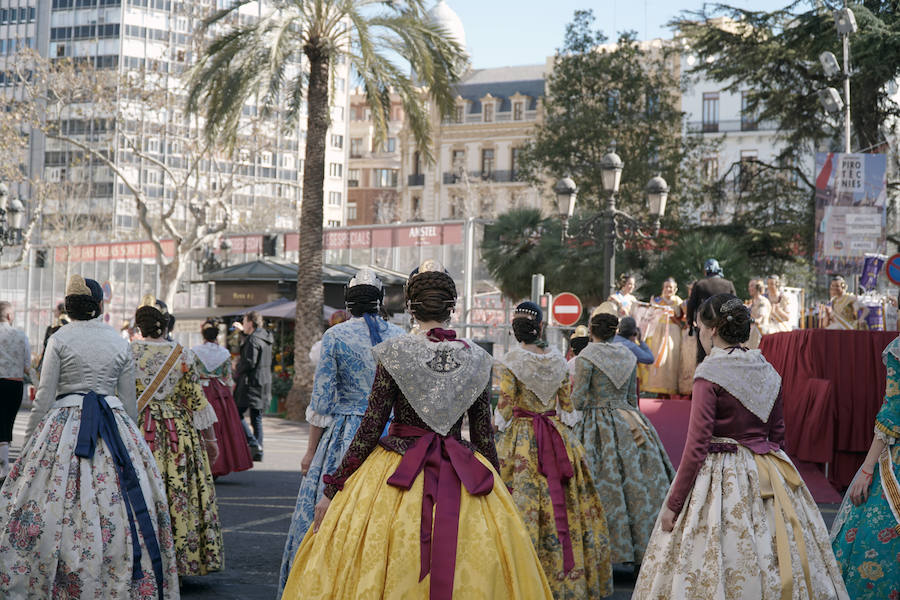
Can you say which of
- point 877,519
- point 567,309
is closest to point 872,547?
point 877,519

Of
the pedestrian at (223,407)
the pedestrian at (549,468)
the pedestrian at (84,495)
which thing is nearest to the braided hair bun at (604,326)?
the pedestrian at (549,468)

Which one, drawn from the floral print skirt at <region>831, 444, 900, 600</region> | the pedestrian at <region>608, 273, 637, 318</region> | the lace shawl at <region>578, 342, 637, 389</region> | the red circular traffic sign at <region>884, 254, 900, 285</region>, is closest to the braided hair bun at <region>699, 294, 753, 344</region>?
the floral print skirt at <region>831, 444, 900, 600</region>

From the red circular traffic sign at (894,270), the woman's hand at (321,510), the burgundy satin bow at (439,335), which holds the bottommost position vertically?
the woman's hand at (321,510)

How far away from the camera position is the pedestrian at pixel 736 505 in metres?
5.01

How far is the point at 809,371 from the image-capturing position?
1117 cm

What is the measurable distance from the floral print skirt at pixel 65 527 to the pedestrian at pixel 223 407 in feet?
19.1

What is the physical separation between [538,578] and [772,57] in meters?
25.2

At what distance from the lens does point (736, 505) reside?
5086mm

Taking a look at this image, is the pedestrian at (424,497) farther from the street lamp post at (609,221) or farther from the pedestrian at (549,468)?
the street lamp post at (609,221)

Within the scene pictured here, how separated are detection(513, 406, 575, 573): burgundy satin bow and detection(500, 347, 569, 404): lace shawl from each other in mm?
147

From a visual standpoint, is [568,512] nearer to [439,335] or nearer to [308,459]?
[308,459]

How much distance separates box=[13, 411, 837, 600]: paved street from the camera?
7.45 meters

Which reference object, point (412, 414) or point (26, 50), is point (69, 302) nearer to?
point (412, 414)

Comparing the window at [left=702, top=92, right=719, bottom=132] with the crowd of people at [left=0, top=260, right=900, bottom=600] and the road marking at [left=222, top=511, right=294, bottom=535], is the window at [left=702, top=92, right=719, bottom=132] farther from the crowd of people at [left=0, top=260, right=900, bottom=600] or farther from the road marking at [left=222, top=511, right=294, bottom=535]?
the crowd of people at [left=0, top=260, right=900, bottom=600]
